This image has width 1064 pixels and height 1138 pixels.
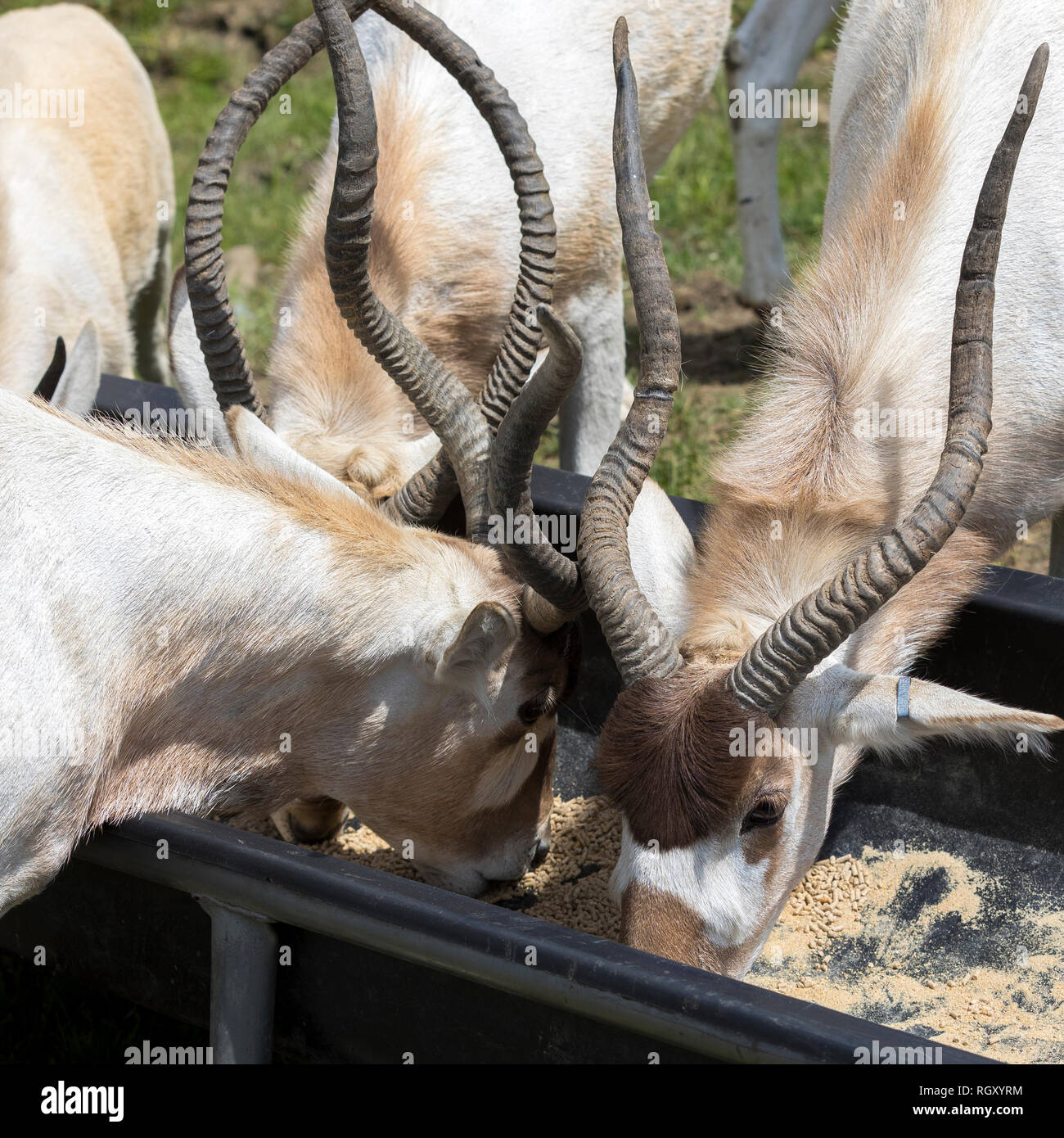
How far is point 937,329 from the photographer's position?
3.56 m

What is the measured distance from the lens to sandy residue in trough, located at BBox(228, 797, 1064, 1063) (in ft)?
11.6

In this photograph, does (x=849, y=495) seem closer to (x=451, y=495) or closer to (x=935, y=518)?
(x=935, y=518)

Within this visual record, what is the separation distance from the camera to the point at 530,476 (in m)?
3.10

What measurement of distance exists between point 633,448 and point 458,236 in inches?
60.9

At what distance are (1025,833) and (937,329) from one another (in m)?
1.39

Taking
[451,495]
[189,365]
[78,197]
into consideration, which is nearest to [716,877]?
[451,495]

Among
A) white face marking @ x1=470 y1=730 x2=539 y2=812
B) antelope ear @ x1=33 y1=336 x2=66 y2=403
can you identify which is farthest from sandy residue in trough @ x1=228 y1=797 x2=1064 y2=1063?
antelope ear @ x1=33 y1=336 x2=66 y2=403

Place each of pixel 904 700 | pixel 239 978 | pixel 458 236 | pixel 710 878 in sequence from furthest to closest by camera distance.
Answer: pixel 458 236 → pixel 710 878 → pixel 904 700 → pixel 239 978

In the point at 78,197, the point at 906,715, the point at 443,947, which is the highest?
the point at 78,197

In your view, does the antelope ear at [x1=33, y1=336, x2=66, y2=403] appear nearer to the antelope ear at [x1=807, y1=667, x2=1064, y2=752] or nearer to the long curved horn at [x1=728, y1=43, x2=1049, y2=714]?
the long curved horn at [x1=728, y1=43, x2=1049, y2=714]

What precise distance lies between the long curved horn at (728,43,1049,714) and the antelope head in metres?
0.53

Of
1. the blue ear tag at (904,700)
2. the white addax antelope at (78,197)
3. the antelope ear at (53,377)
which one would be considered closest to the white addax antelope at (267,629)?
the blue ear tag at (904,700)
